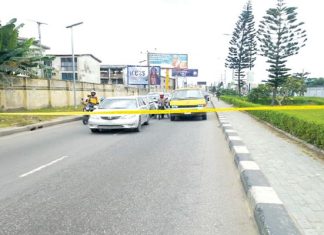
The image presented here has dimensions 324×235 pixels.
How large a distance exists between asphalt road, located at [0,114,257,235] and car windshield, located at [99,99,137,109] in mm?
5043

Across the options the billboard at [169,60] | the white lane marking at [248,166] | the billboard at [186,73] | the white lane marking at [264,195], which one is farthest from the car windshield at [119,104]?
the billboard at [186,73]

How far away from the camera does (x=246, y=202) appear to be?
17.9 ft

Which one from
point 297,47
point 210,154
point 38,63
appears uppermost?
point 297,47

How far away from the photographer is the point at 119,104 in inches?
637

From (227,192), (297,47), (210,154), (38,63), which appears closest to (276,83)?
(297,47)

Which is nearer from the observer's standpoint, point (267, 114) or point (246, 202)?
point (246, 202)

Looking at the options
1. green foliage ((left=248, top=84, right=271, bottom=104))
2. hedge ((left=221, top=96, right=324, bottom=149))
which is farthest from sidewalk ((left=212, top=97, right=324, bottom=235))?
green foliage ((left=248, top=84, right=271, bottom=104))

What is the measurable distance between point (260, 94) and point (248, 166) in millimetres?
39854

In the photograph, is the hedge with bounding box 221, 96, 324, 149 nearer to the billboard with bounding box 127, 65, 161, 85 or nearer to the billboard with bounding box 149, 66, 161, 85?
the billboard with bounding box 149, 66, 161, 85

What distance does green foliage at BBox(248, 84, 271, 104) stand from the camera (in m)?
45.2

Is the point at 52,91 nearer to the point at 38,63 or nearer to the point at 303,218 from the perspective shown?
the point at 38,63

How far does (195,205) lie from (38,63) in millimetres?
20905

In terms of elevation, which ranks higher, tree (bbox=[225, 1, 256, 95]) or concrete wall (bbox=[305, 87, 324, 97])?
tree (bbox=[225, 1, 256, 95])

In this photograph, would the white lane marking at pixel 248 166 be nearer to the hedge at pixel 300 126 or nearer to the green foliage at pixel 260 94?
the hedge at pixel 300 126
